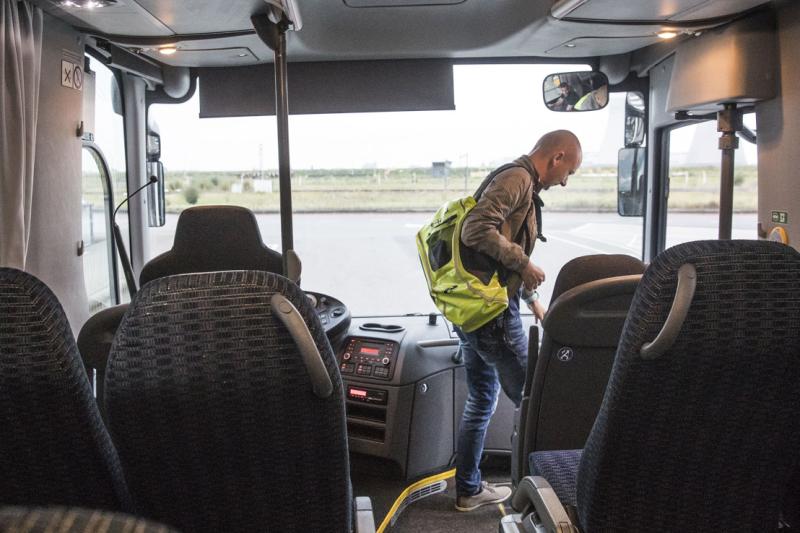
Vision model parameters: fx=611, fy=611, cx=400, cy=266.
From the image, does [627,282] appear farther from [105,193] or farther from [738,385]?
[105,193]

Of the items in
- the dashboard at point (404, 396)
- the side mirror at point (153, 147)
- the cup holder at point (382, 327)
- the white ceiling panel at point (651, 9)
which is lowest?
the dashboard at point (404, 396)

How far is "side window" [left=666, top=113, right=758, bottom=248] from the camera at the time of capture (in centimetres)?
312

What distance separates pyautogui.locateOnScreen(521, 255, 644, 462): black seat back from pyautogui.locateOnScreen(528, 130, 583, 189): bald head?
1.93 ft

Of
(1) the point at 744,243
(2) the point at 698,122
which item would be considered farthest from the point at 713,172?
(1) the point at 744,243

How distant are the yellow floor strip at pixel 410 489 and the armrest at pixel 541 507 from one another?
1.03 meters

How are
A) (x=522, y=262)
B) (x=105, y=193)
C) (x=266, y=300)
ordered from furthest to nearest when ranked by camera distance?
1. (x=105, y=193)
2. (x=522, y=262)
3. (x=266, y=300)

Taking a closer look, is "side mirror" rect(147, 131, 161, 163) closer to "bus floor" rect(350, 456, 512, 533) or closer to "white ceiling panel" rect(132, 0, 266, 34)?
"white ceiling panel" rect(132, 0, 266, 34)

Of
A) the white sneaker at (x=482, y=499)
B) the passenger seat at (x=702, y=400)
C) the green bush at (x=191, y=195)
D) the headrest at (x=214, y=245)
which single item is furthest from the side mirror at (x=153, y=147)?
the passenger seat at (x=702, y=400)

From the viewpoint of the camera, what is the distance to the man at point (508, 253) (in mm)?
2469

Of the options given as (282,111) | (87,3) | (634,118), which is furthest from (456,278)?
(634,118)

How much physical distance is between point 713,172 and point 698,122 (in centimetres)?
30

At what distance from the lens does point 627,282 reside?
1786 mm

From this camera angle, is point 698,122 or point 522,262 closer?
point 522,262

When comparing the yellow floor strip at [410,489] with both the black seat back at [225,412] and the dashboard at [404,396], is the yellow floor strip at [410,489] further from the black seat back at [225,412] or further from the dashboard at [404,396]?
the black seat back at [225,412]
